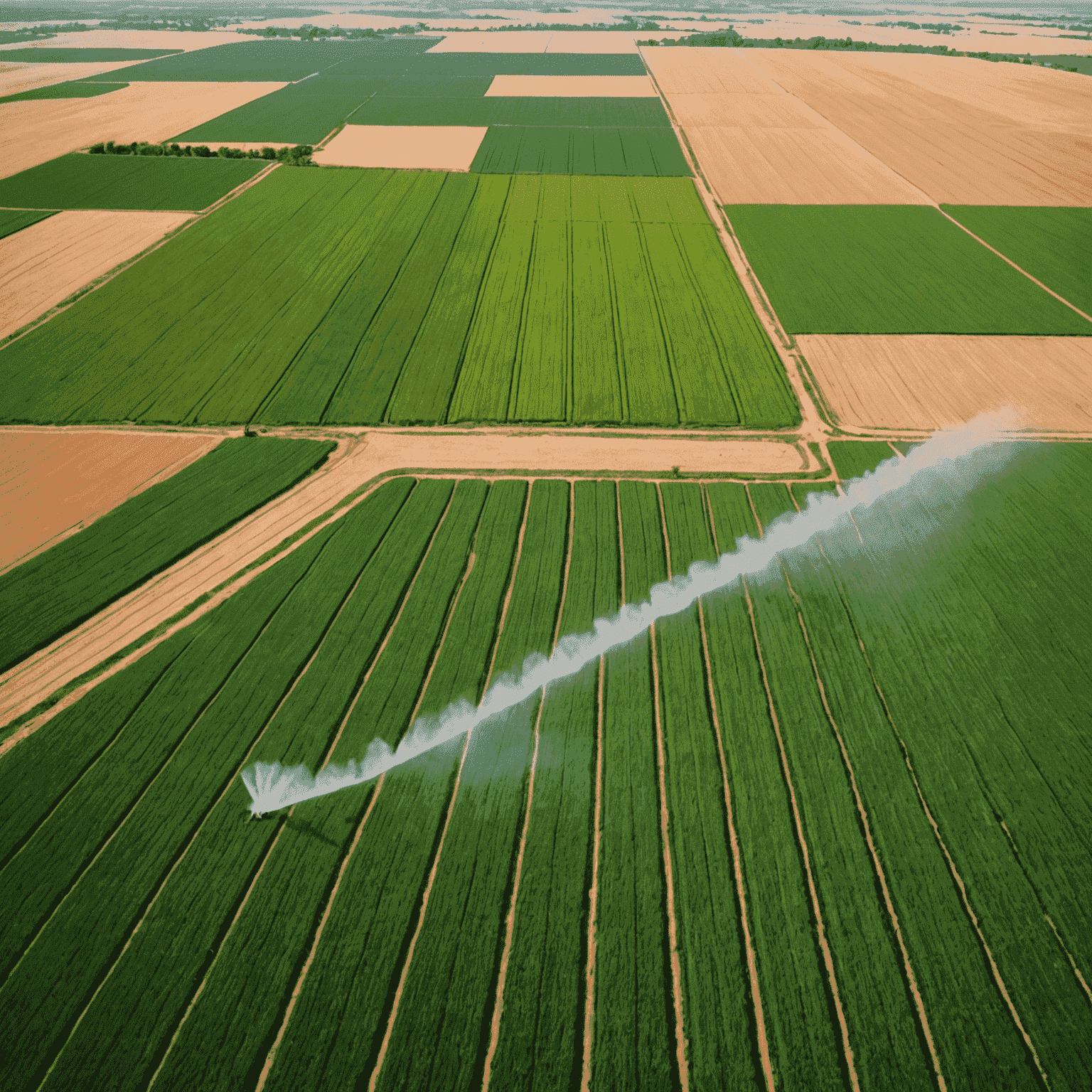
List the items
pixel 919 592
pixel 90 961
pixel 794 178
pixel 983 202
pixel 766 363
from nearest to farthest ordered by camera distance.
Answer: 1. pixel 90 961
2. pixel 919 592
3. pixel 766 363
4. pixel 983 202
5. pixel 794 178

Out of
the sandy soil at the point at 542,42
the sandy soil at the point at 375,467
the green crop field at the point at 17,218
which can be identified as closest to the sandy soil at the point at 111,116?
the green crop field at the point at 17,218

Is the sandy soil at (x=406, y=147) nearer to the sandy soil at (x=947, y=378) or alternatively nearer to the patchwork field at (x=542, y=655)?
the patchwork field at (x=542, y=655)

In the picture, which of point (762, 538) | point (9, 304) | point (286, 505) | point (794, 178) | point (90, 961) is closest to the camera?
point (90, 961)

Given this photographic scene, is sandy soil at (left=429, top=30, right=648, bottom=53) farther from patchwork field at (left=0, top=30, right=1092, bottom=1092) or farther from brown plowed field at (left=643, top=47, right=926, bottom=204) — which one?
patchwork field at (left=0, top=30, right=1092, bottom=1092)

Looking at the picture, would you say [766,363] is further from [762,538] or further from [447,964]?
[447,964]

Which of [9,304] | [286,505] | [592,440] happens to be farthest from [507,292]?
[9,304]

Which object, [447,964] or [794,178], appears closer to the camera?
[447,964]

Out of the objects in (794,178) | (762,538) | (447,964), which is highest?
(794,178)
